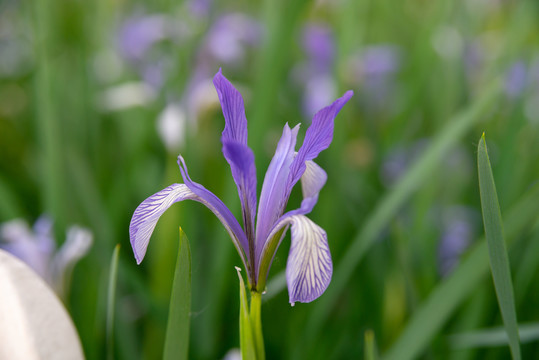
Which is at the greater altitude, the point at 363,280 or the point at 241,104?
the point at 241,104

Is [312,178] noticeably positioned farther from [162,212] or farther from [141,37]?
[141,37]

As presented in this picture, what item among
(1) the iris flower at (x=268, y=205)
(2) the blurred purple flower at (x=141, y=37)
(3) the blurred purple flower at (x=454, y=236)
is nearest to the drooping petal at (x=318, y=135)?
(1) the iris flower at (x=268, y=205)

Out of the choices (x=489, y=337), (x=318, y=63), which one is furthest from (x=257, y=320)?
(x=318, y=63)

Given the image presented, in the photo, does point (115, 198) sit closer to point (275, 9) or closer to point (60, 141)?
point (60, 141)

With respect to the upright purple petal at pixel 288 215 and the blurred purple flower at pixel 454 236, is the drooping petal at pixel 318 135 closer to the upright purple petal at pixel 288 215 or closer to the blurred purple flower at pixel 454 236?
the upright purple petal at pixel 288 215

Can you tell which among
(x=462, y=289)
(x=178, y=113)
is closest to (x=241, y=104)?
(x=462, y=289)

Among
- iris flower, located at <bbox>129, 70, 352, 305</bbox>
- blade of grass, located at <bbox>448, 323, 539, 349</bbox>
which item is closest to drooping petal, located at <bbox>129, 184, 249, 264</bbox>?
iris flower, located at <bbox>129, 70, 352, 305</bbox>
